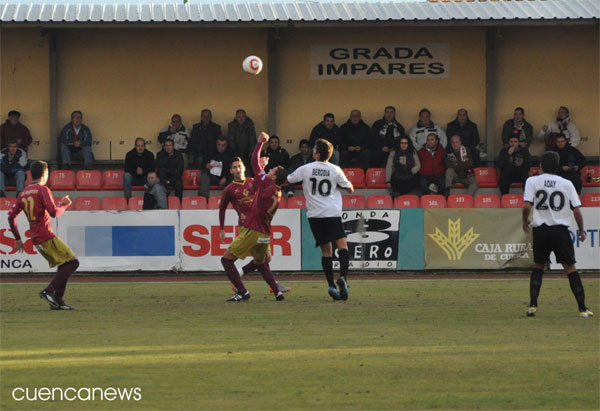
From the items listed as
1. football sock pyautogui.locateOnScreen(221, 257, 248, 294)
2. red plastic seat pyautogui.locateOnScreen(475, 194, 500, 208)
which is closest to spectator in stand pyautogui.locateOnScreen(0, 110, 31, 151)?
red plastic seat pyautogui.locateOnScreen(475, 194, 500, 208)

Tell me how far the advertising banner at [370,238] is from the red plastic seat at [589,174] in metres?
6.46

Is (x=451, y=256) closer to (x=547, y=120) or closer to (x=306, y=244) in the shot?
(x=306, y=244)

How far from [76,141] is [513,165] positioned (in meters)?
10.6

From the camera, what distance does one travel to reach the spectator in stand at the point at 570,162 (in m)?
24.0

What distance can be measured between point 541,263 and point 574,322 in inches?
34.3

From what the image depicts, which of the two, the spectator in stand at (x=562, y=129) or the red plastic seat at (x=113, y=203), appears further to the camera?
the spectator in stand at (x=562, y=129)

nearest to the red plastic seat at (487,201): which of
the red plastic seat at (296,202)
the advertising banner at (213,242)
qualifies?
the red plastic seat at (296,202)

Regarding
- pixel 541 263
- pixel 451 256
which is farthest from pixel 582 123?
pixel 541 263

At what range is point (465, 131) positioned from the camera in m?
25.5

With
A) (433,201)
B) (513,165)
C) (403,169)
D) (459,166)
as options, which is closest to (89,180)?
(403,169)

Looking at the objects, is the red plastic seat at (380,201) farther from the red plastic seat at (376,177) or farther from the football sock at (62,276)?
the football sock at (62,276)

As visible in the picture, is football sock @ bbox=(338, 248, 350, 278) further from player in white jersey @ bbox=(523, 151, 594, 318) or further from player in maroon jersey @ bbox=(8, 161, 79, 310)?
player in maroon jersey @ bbox=(8, 161, 79, 310)

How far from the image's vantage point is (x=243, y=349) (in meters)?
10.2

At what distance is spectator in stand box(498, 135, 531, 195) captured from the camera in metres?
24.4
